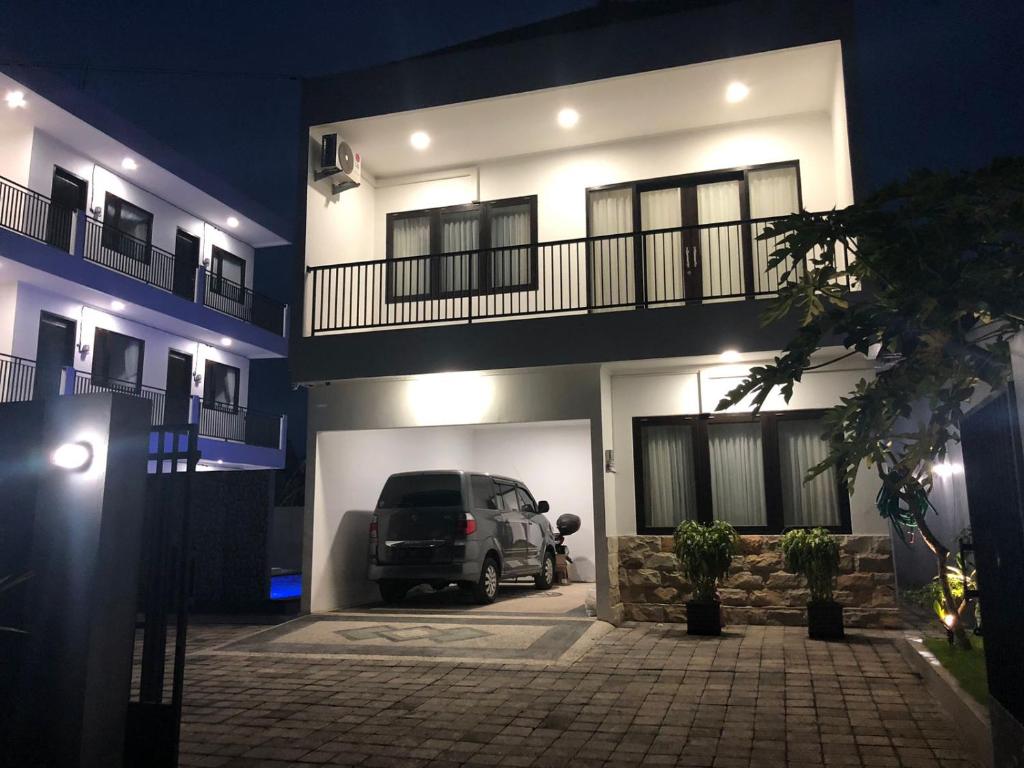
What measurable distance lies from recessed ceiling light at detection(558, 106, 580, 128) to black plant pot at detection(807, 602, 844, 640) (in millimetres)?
6361

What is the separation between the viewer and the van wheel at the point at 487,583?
10.3m

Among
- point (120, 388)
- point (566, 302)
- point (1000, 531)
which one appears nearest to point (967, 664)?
point (1000, 531)

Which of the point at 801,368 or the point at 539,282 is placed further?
the point at 539,282

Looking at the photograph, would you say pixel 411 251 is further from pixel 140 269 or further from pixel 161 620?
pixel 140 269

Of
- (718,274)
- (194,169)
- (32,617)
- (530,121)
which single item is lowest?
(32,617)

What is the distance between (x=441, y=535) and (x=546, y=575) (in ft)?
10.4

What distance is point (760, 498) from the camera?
9305mm

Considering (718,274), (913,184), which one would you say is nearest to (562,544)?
(718,274)

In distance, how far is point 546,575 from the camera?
1246cm

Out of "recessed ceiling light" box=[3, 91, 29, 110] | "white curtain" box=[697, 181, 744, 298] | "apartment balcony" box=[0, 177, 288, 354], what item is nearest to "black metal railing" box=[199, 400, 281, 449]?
"apartment balcony" box=[0, 177, 288, 354]

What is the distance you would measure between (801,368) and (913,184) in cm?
84

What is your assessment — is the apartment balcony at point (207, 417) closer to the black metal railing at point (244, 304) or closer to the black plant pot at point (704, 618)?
the black metal railing at point (244, 304)

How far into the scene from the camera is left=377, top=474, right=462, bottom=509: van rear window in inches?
398

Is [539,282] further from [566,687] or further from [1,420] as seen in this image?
[1,420]
